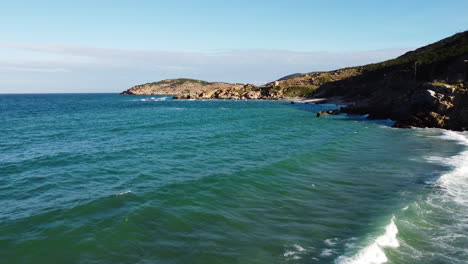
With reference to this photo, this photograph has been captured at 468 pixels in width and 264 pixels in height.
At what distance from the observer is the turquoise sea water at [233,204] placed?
1103 centimetres

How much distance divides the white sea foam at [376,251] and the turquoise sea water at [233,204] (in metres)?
0.05

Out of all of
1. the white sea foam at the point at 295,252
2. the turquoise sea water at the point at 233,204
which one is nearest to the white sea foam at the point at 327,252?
the turquoise sea water at the point at 233,204

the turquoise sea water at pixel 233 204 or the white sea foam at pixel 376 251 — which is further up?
the turquoise sea water at pixel 233 204

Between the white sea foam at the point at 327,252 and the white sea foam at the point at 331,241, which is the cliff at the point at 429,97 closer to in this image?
the white sea foam at the point at 331,241

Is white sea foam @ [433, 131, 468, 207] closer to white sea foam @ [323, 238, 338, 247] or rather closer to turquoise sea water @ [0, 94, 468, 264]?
turquoise sea water @ [0, 94, 468, 264]

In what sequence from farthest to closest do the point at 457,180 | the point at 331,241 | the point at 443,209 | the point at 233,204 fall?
1. the point at 457,180
2. the point at 233,204
3. the point at 443,209
4. the point at 331,241

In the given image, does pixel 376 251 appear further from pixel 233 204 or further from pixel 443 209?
pixel 233 204

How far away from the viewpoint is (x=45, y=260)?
1059 cm

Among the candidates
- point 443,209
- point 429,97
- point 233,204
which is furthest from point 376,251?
point 429,97

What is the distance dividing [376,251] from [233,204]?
22.9 feet

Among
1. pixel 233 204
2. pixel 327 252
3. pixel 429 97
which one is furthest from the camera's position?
pixel 429 97

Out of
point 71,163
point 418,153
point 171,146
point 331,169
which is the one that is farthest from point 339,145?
point 71,163

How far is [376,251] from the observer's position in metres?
10.8

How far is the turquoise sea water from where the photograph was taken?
11031 millimetres
